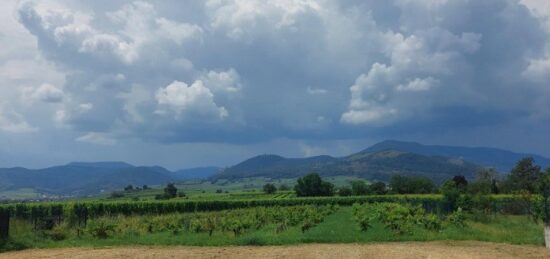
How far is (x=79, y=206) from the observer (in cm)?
6197

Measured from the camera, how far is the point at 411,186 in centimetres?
11444

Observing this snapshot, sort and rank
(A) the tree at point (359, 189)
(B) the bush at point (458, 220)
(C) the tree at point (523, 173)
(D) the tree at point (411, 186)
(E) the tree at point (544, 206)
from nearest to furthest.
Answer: (E) the tree at point (544, 206) < (B) the bush at point (458, 220) < (C) the tree at point (523, 173) < (A) the tree at point (359, 189) < (D) the tree at point (411, 186)

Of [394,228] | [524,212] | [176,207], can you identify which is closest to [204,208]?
[176,207]

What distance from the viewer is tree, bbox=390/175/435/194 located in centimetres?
11250

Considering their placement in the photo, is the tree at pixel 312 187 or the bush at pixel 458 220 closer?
the bush at pixel 458 220

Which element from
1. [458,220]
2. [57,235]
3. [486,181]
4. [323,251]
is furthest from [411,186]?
[323,251]

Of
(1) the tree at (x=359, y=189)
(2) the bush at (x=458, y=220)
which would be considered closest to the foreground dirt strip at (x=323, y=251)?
(2) the bush at (x=458, y=220)

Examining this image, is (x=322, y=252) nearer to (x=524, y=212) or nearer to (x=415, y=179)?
(x=524, y=212)

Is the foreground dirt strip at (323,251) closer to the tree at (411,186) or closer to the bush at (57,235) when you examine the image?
the bush at (57,235)

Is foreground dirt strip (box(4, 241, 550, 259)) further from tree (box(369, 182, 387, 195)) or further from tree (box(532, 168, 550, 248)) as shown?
tree (box(369, 182, 387, 195))

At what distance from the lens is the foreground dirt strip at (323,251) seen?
2128 centimetres

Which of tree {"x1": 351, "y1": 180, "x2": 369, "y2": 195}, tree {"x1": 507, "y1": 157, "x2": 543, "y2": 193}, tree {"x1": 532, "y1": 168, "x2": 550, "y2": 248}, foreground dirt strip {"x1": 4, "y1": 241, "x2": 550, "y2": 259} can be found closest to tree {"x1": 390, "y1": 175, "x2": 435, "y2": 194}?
tree {"x1": 351, "y1": 180, "x2": 369, "y2": 195}

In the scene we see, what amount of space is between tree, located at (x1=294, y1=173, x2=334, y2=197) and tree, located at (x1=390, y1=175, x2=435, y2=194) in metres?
15.0

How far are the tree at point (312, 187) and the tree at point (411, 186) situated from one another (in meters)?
15.0
